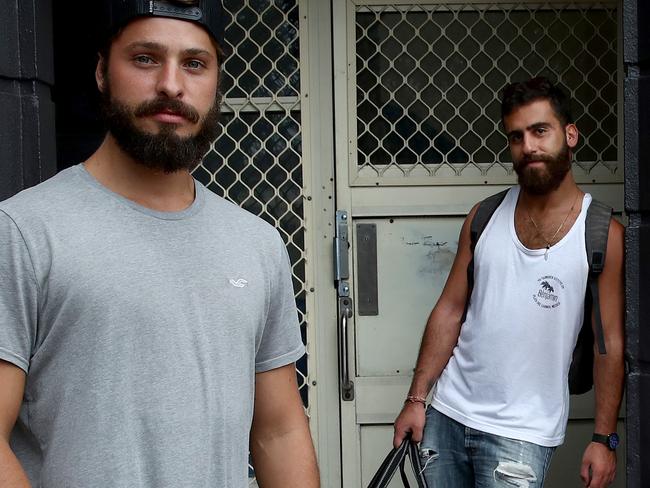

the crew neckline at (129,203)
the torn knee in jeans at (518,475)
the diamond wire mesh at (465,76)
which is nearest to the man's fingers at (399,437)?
the torn knee in jeans at (518,475)

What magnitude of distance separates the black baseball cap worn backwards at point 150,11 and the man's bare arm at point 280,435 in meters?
0.79

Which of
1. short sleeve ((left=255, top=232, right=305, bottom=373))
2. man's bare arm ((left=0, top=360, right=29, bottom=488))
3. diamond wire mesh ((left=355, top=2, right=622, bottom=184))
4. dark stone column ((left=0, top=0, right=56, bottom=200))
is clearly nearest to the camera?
man's bare arm ((left=0, top=360, right=29, bottom=488))

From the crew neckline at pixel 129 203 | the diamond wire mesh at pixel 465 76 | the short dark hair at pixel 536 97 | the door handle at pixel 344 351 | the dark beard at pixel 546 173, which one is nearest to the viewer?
the crew neckline at pixel 129 203

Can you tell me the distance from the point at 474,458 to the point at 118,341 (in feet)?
7.01

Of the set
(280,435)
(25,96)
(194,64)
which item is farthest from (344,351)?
(194,64)

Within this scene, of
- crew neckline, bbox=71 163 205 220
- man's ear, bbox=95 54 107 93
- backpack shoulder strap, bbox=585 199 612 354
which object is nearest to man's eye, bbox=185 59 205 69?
man's ear, bbox=95 54 107 93

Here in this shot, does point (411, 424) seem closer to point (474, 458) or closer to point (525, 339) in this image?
point (474, 458)

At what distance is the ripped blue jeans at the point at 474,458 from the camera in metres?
3.38

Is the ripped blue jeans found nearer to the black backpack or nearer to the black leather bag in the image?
the black leather bag

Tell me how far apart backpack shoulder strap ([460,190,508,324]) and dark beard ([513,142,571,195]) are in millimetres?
182

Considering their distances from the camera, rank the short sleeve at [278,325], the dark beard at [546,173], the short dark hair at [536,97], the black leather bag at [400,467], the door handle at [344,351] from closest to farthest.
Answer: the short sleeve at [278,325] < the black leather bag at [400,467] < the dark beard at [546,173] < the short dark hair at [536,97] < the door handle at [344,351]

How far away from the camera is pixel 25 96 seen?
3.11m

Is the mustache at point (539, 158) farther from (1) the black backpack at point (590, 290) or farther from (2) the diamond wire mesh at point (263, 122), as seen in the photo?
(2) the diamond wire mesh at point (263, 122)

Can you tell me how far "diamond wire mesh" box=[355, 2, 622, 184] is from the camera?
4.33m
